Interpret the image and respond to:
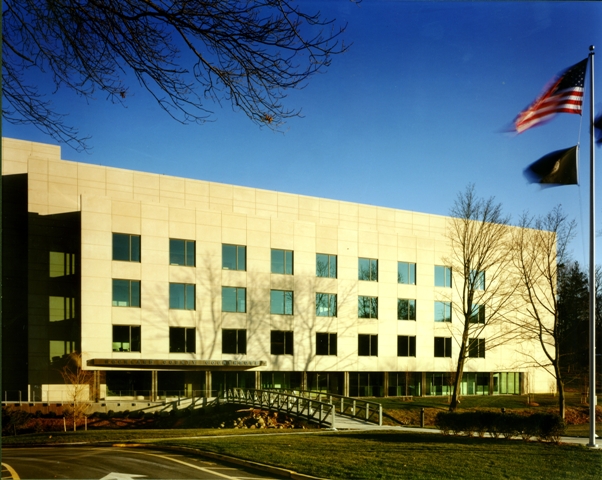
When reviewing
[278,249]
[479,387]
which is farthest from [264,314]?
[479,387]

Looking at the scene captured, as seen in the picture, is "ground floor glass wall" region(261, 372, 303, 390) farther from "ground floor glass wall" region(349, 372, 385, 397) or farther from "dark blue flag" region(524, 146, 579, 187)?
"dark blue flag" region(524, 146, 579, 187)

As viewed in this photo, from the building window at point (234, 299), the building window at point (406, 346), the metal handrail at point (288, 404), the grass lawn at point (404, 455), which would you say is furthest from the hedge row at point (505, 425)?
the building window at point (406, 346)

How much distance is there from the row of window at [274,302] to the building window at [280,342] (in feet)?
4.76

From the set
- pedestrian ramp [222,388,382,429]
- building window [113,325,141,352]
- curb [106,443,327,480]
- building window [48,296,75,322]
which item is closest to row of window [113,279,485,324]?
building window [113,325,141,352]

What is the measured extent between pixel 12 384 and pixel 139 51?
32625mm

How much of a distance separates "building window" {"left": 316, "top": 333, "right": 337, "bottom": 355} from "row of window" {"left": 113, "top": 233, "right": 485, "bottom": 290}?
4.35m

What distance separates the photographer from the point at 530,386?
61.9 meters

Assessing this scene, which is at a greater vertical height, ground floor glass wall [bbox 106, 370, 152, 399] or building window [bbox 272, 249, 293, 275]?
building window [bbox 272, 249, 293, 275]

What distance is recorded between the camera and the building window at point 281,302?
45938mm

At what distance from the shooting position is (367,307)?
165 feet

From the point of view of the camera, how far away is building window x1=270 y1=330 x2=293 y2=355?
150 feet

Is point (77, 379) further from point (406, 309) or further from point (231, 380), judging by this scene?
point (406, 309)

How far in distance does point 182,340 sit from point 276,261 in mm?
8829

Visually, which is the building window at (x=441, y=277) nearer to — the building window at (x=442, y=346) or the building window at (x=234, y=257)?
the building window at (x=442, y=346)
